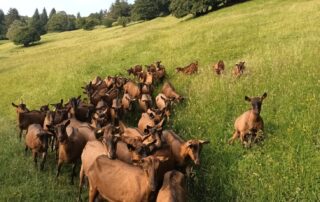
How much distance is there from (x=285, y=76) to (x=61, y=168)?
8808 millimetres

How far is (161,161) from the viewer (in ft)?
30.9

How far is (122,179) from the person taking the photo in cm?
982

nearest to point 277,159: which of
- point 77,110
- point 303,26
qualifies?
point 77,110

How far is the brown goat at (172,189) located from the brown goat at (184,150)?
4.41 ft

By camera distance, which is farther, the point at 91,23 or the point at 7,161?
the point at 91,23

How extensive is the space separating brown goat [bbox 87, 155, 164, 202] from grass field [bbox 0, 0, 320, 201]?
6.09ft

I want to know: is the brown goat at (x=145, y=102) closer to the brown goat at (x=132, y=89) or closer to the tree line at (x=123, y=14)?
the brown goat at (x=132, y=89)

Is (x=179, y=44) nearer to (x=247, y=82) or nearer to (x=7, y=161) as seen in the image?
(x=247, y=82)

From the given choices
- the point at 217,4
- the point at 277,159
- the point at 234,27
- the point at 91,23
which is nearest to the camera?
the point at 277,159

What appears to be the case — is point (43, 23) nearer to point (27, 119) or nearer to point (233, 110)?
point (27, 119)

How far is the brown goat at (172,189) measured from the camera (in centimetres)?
864

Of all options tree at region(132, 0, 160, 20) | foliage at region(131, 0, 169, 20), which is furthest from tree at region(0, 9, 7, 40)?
tree at region(132, 0, 160, 20)

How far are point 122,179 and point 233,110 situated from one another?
637 centimetres

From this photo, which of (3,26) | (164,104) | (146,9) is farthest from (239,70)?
(3,26)
